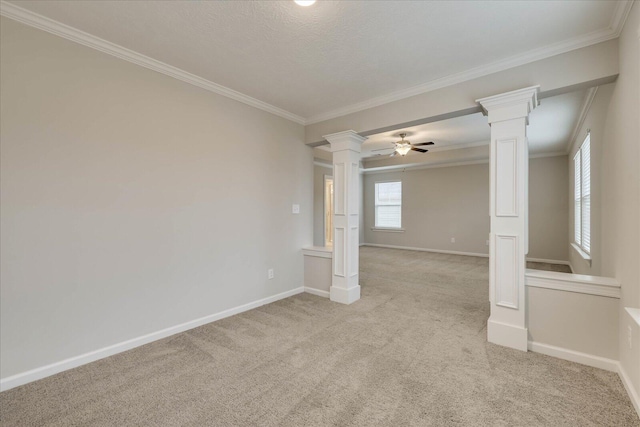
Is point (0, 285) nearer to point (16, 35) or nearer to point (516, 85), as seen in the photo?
point (16, 35)

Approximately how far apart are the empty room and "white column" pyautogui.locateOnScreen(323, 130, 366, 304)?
0.04m

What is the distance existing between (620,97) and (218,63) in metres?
3.23

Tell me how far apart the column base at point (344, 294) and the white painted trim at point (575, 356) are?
1.83 metres

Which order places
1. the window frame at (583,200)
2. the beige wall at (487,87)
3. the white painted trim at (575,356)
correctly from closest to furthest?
the white painted trim at (575,356)
the beige wall at (487,87)
the window frame at (583,200)

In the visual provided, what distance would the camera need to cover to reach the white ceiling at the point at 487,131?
3607 mm

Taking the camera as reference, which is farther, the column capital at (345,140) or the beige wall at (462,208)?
the beige wall at (462,208)

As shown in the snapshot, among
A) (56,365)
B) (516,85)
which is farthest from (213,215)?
(516,85)

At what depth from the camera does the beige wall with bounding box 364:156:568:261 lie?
20.1 feet

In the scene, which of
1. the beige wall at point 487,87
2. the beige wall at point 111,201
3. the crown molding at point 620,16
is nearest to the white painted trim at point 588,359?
the beige wall at point 487,87

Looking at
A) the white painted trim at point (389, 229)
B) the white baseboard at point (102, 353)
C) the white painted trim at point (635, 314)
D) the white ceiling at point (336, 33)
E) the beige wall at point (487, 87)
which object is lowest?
the white baseboard at point (102, 353)

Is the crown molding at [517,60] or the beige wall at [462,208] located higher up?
the crown molding at [517,60]

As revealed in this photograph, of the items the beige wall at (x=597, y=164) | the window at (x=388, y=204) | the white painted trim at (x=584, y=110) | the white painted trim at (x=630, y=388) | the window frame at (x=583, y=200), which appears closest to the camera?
the white painted trim at (x=630, y=388)

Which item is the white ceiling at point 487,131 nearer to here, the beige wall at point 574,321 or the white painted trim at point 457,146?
the white painted trim at point 457,146

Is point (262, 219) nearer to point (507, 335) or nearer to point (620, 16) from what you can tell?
point (507, 335)
